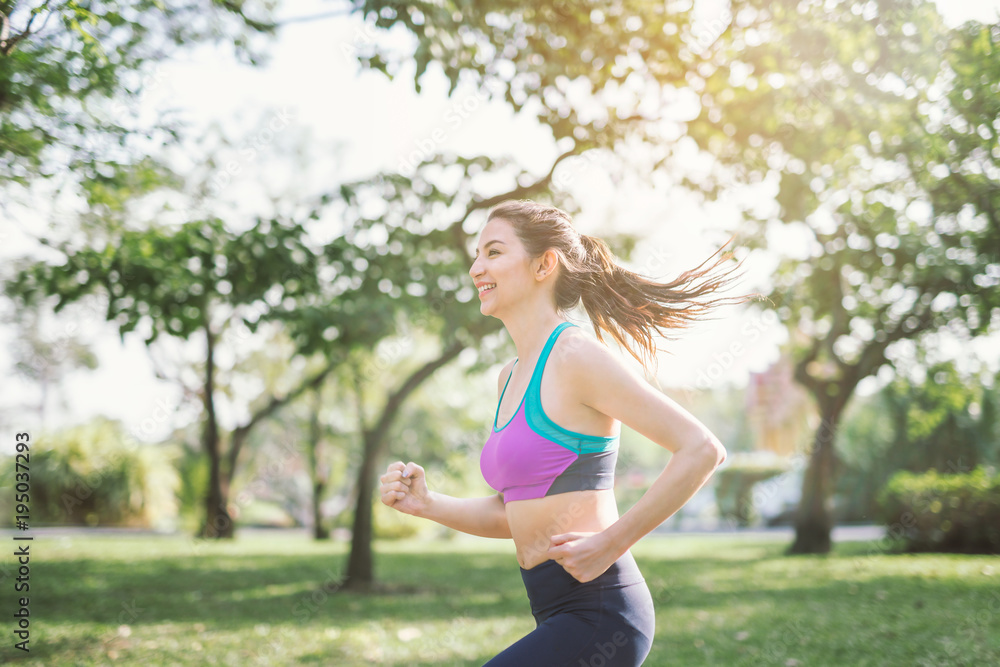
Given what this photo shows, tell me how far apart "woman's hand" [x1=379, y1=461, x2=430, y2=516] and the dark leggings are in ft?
1.82

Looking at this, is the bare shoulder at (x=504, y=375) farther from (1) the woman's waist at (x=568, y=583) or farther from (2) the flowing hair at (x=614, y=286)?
(1) the woman's waist at (x=568, y=583)

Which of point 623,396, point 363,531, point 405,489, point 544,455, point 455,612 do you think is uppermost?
point 623,396

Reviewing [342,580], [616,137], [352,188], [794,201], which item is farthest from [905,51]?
[342,580]

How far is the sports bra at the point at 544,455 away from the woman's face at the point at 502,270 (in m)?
0.25

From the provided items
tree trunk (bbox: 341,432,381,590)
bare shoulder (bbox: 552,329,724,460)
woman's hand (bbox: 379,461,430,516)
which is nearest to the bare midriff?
bare shoulder (bbox: 552,329,724,460)

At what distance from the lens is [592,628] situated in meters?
1.83

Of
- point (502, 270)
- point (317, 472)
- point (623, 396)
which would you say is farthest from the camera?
point (317, 472)

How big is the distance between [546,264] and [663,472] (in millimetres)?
791

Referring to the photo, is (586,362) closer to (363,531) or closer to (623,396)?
(623,396)

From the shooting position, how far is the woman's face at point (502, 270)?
217 centimetres

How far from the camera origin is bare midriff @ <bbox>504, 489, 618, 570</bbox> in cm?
190

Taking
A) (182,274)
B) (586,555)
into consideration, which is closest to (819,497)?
(182,274)

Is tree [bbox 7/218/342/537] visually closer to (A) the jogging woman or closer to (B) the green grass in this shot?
(B) the green grass

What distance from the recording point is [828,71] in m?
7.33
